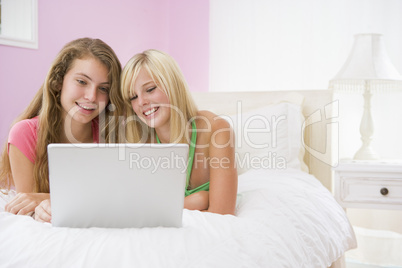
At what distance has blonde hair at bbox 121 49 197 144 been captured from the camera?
1329 mm

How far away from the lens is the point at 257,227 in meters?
1.04

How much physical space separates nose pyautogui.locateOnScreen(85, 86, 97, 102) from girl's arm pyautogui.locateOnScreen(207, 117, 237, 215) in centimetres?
41

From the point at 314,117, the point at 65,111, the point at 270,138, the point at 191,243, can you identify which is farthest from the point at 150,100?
the point at 314,117

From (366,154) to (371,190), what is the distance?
0.25 m

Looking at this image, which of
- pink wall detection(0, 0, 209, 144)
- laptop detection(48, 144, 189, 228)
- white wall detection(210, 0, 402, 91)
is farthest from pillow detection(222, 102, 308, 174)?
laptop detection(48, 144, 189, 228)

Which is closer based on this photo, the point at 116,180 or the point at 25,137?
the point at 116,180

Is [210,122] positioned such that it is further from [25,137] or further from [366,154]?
[366,154]

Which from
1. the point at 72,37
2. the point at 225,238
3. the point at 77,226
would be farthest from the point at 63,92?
the point at 72,37

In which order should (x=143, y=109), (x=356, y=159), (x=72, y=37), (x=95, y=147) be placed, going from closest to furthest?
(x=95, y=147) → (x=143, y=109) → (x=356, y=159) → (x=72, y=37)

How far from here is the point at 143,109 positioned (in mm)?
Answer: 1346

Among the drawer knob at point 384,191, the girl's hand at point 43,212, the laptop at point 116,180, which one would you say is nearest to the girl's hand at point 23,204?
the girl's hand at point 43,212

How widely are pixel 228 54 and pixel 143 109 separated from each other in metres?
1.64

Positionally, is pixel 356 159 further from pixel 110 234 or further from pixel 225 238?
pixel 110 234

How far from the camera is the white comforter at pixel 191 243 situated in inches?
30.9
